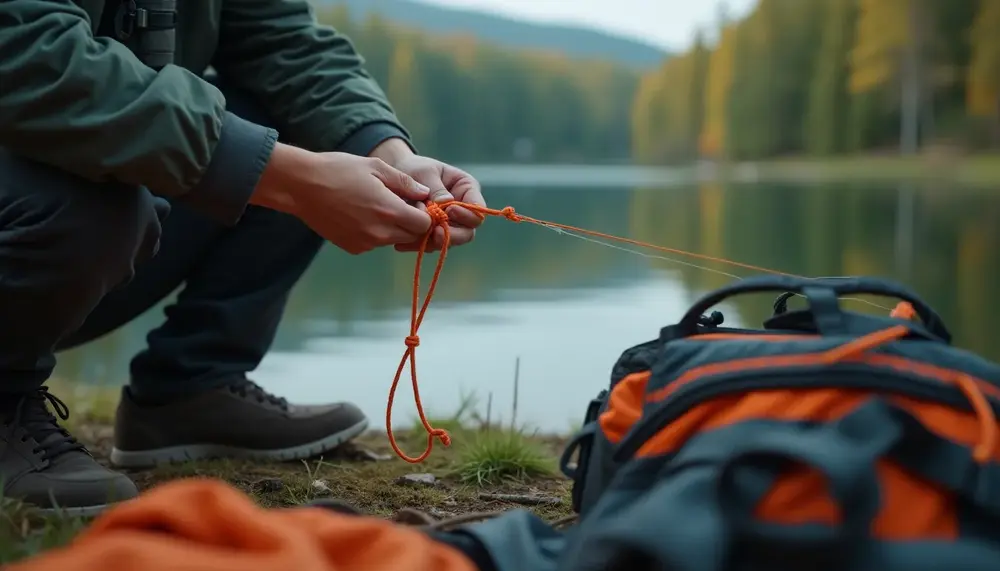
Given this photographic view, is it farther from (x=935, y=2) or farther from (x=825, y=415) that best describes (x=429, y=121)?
(x=825, y=415)

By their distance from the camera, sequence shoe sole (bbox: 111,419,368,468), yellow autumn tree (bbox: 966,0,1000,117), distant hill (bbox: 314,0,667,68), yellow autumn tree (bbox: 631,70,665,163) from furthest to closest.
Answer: distant hill (bbox: 314,0,667,68) → yellow autumn tree (bbox: 631,70,665,163) → yellow autumn tree (bbox: 966,0,1000,117) → shoe sole (bbox: 111,419,368,468)

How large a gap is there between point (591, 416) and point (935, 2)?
22862 mm

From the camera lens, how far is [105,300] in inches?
77.1

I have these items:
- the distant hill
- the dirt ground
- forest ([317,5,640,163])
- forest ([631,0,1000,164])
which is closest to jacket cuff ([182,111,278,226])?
the dirt ground

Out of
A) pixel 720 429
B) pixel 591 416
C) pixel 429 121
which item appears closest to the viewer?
pixel 720 429

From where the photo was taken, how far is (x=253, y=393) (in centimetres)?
210

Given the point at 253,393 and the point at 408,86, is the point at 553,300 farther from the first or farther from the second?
the point at 408,86

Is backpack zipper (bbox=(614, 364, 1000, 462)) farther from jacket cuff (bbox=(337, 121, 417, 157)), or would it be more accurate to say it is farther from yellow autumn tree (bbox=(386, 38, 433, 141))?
yellow autumn tree (bbox=(386, 38, 433, 141))

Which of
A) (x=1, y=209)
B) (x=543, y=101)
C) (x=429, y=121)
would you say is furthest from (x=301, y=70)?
(x=543, y=101)

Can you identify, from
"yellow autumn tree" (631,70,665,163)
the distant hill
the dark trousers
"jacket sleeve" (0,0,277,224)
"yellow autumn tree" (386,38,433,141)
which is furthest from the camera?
the distant hill

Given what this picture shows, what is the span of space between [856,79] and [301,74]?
22065 mm

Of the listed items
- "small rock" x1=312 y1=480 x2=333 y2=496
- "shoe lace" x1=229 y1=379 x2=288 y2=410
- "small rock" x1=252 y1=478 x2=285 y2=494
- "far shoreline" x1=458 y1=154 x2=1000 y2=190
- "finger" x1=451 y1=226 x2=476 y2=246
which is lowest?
"far shoreline" x1=458 y1=154 x2=1000 y2=190

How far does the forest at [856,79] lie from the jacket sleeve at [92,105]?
68.6 ft

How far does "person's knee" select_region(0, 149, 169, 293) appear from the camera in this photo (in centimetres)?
149
